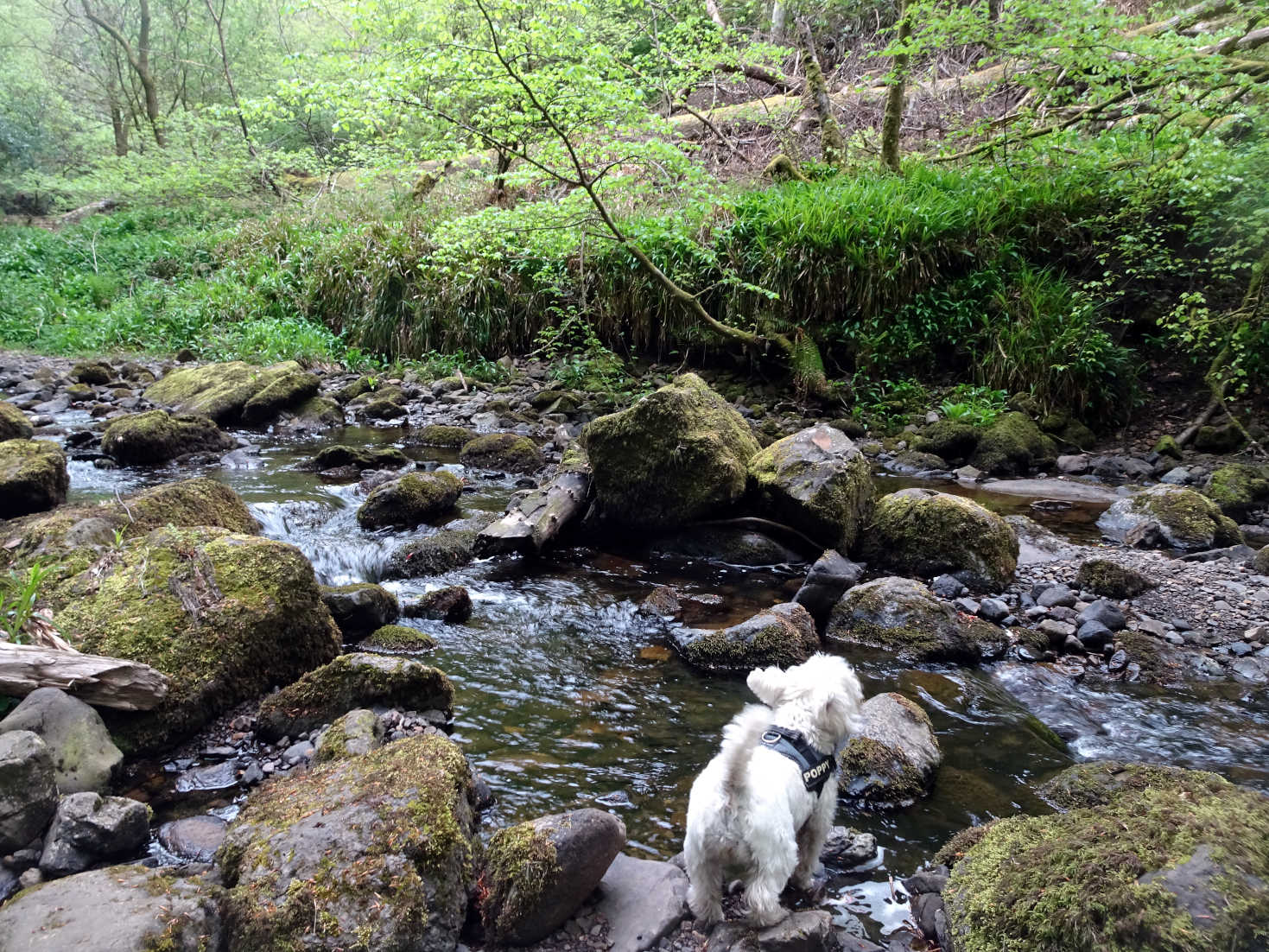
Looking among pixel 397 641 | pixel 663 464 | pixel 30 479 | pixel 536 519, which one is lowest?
pixel 397 641

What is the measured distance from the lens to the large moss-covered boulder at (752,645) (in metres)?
4.49

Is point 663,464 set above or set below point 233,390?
above

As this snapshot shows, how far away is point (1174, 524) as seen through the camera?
6.47m

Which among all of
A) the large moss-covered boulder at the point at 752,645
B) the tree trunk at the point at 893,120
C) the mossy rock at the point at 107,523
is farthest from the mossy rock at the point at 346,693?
the tree trunk at the point at 893,120

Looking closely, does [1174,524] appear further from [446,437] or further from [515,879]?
[446,437]

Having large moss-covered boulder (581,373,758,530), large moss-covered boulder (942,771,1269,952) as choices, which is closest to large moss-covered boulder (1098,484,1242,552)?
large moss-covered boulder (581,373,758,530)

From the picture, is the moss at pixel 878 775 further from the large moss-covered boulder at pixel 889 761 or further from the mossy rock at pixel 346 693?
the mossy rock at pixel 346 693

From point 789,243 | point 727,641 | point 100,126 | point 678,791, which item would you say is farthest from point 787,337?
point 100,126

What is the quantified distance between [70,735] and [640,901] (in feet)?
7.72

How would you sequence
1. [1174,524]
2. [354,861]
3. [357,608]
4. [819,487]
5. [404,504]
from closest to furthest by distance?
[354,861], [357,608], [819,487], [1174,524], [404,504]

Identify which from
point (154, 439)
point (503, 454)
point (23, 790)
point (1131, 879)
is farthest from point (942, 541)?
point (154, 439)

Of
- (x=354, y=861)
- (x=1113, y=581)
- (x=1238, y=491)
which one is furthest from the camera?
(x=1238, y=491)

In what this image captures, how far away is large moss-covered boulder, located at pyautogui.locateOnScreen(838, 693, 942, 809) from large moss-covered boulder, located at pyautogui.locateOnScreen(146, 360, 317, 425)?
380 inches

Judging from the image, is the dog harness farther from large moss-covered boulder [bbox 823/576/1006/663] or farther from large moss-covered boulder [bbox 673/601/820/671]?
large moss-covered boulder [bbox 823/576/1006/663]
